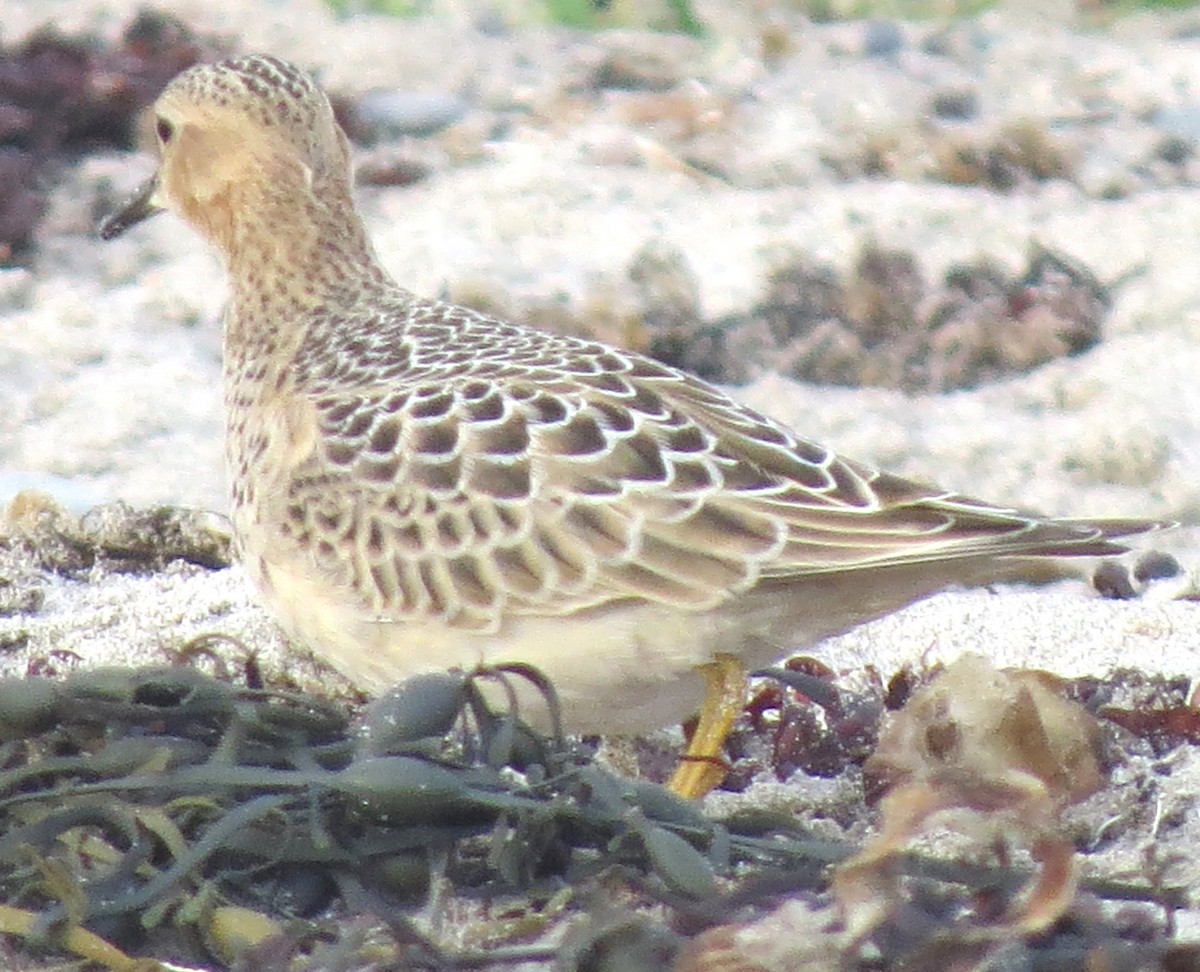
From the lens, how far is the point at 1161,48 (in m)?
8.86

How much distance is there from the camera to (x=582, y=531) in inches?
143

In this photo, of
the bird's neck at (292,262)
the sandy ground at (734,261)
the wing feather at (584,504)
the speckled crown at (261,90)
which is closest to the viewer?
the wing feather at (584,504)

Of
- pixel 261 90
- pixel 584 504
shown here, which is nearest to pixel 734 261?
pixel 261 90

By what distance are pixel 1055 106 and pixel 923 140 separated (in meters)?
0.83

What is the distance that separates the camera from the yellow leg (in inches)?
141

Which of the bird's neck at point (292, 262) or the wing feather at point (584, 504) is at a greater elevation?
the bird's neck at point (292, 262)

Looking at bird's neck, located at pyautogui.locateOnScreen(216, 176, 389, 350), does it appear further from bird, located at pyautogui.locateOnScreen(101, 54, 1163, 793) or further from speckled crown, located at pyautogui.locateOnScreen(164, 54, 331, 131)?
bird, located at pyautogui.locateOnScreen(101, 54, 1163, 793)

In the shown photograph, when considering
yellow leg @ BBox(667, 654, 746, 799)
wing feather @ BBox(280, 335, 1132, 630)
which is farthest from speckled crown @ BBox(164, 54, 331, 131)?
yellow leg @ BBox(667, 654, 746, 799)

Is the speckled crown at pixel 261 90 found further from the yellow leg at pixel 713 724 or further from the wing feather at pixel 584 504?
the yellow leg at pixel 713 724

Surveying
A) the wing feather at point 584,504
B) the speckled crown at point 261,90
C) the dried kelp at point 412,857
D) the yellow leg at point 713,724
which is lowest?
the yellow leg at point 713,724

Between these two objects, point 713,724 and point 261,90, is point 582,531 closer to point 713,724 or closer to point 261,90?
point 713,724

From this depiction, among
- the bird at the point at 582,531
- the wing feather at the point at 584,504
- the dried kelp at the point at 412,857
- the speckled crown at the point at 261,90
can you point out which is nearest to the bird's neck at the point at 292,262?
the speckled crown at the point at 261,90

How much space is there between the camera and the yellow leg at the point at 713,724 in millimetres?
3593

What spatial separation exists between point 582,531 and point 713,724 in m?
0.38
